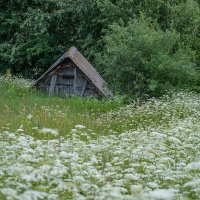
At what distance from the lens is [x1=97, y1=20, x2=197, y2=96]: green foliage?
1864 centimetres

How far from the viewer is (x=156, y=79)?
1886cm

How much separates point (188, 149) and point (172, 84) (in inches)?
445

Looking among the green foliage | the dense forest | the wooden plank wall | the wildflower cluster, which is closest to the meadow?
the wildflower cluster

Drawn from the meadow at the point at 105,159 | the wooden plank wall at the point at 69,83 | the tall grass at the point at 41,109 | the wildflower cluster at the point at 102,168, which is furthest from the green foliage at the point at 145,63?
the wildflower cluster at the point at 102,168

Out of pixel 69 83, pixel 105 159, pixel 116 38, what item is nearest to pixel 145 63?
pixel 116 38

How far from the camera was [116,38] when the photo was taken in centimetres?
1983

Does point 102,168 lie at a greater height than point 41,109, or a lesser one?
greater

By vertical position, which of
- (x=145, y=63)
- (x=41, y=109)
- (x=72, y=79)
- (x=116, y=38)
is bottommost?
(x=41, y=109)

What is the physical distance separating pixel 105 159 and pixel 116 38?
42.4 feet

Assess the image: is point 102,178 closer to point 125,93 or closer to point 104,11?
point 125,93

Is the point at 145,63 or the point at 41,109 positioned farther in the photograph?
the point at 145,63

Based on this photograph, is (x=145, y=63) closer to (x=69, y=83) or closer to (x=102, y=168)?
(x=69, y=83)

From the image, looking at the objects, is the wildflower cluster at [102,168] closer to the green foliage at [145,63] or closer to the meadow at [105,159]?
the meadow at [105,159]

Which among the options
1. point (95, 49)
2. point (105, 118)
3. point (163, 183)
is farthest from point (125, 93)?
point (163, 183)
